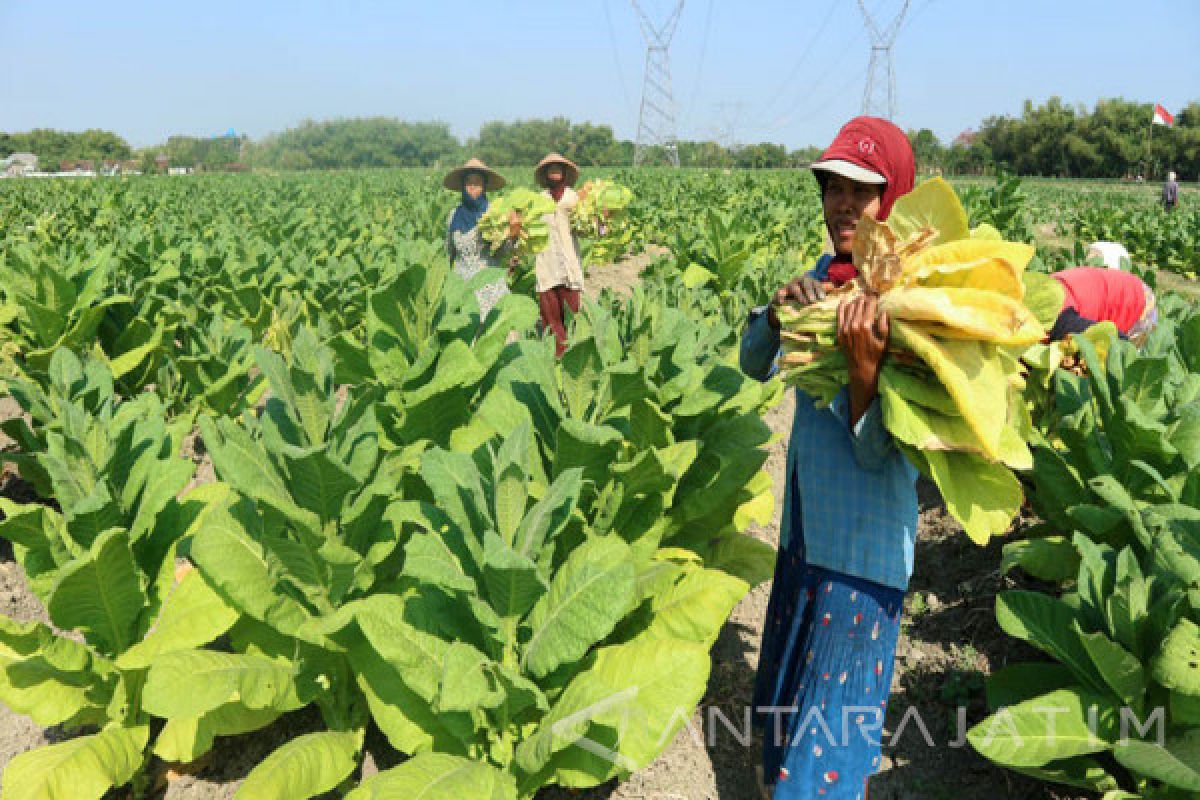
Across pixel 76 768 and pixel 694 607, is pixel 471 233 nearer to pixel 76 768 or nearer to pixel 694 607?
pixel 694 607

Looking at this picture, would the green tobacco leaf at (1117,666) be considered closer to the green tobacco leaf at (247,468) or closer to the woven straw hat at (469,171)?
the green tobacco leaf at (247,468)

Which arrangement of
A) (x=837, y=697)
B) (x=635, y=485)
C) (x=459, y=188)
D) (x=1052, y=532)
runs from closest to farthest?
1. (x=837, y=697)
2. (x=635, y=485)
3. (x=1052, y=532)
4. (x=459, y=188)

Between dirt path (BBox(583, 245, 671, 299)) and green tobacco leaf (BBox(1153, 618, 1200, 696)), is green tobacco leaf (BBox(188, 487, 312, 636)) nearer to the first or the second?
green tobacco leaf (BBox(1153, 618, 1200, 696))

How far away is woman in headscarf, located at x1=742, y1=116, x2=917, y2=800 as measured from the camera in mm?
2014

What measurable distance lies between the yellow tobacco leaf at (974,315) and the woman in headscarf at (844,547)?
0.36 meters

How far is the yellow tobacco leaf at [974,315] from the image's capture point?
5.11 feet

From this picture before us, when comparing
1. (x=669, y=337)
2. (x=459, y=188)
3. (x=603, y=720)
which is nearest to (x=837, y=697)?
(x=603, y=720)

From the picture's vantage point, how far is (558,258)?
7230mm

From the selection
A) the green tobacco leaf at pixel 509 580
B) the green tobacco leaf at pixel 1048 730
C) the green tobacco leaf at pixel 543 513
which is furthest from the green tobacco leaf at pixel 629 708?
the green tobacco leaf at pixel 1048 730

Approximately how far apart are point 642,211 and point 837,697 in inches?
702

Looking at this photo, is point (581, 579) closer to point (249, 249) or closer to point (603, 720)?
point (603, 720)

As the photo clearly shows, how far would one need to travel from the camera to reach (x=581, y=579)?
6.44 feet

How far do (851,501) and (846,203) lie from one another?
0.82m

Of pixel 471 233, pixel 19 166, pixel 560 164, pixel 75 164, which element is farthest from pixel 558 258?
pixel 75 164
